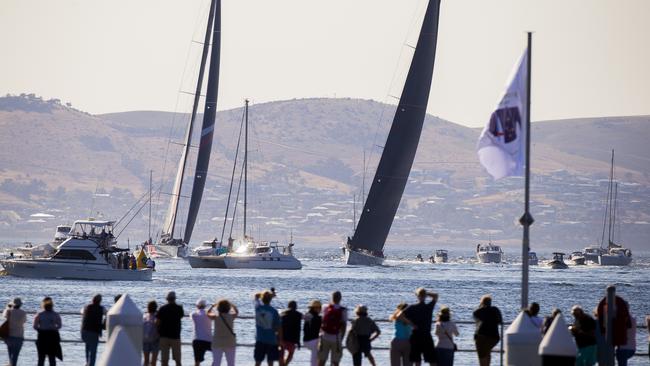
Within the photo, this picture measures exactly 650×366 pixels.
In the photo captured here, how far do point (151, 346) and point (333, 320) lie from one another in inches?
123

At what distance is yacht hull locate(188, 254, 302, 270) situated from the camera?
107 metres

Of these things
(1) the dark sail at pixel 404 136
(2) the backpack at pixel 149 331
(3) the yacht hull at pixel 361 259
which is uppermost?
(1) the dark sail at pixel 404 136

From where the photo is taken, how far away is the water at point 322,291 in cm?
4277

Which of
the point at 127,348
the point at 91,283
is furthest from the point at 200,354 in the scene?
the point at 91,283

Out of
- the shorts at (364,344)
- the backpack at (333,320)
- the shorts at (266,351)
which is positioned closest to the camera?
the backpack at (333,320)

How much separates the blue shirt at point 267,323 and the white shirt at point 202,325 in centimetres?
94

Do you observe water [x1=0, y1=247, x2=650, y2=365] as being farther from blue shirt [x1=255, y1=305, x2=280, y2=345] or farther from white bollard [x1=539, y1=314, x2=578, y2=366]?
white bollard [x1=539, y1=314, x2=578, y2=366]

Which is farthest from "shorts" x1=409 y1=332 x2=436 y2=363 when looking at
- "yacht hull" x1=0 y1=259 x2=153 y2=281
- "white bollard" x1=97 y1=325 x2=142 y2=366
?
"yacht hull" x1=0 y1=259 x2=153 y2=281

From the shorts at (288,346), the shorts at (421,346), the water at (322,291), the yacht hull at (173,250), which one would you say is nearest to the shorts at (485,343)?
the shorts at (421,346)

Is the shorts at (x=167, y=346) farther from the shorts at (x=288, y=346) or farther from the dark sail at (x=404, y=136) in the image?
the dark sail at (x=404, y=136)

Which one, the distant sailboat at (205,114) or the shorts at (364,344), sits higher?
the distant sailboat at (205,114)

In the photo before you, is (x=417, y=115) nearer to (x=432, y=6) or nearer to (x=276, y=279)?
(x=432, y=6)

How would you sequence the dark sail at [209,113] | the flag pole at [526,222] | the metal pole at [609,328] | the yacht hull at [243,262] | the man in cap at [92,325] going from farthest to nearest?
1. the dark sail at [209,113]
2. the yacht hull at [243,262]
3. the man in cap at [92,325]
4. the metal pole at [609,328]
5. the flag pole at [526,222]

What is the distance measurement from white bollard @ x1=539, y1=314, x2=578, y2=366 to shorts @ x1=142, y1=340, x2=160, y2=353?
741 cm
